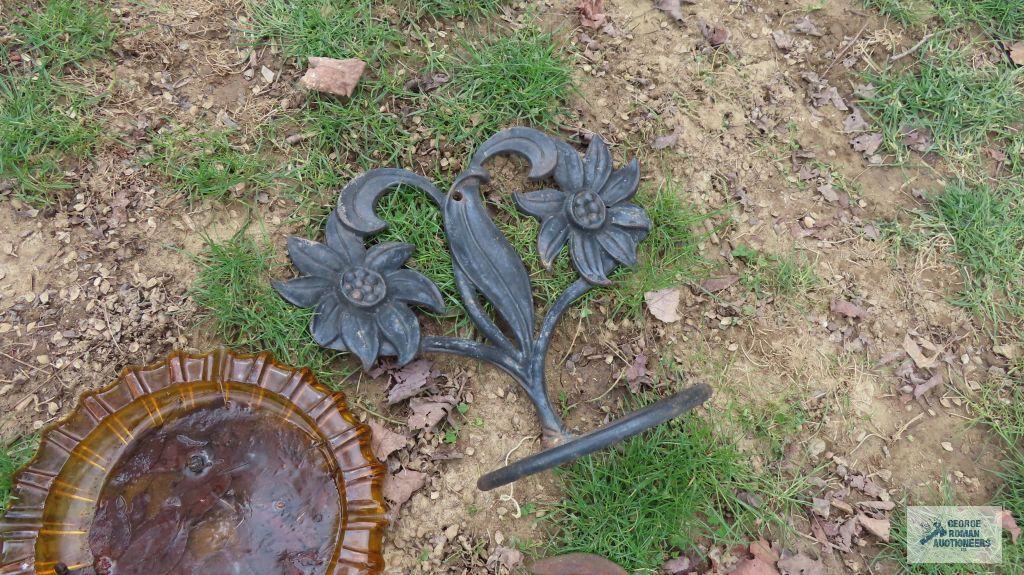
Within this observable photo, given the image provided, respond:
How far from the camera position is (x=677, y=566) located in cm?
228

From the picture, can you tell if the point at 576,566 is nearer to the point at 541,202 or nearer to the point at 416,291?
the point at 416,291

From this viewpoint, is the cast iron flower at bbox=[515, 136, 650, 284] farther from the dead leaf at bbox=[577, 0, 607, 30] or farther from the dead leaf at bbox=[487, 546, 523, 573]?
the dead leaf at bbox=[487, 546, 523, 573]

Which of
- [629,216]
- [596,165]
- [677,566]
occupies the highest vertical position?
[596,165]

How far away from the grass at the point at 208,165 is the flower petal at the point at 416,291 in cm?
71

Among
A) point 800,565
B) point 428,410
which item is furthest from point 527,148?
point 800,565

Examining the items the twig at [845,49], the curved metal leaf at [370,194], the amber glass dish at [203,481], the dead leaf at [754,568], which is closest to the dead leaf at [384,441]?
the amber glass dish at [203,481]

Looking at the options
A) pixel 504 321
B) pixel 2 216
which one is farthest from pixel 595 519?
pixel 2 216

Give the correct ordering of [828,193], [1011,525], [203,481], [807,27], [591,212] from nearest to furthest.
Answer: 1. [203,481]
2. [591,212]
3. [1011,525]
4. [828,193]
5. [807,27]

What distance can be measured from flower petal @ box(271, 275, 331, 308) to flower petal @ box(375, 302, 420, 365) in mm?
226

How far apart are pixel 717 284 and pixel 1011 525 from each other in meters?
1.46

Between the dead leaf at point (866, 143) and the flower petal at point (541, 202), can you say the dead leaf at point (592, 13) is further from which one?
the dead leaf at point (866, 143)

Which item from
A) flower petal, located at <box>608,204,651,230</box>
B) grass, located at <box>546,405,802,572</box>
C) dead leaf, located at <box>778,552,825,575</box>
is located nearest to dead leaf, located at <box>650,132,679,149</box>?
flower petal, located at <box>608,204,651,230</box>

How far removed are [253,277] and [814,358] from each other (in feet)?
7.19

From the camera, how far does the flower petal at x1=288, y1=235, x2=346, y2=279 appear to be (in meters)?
2.29
